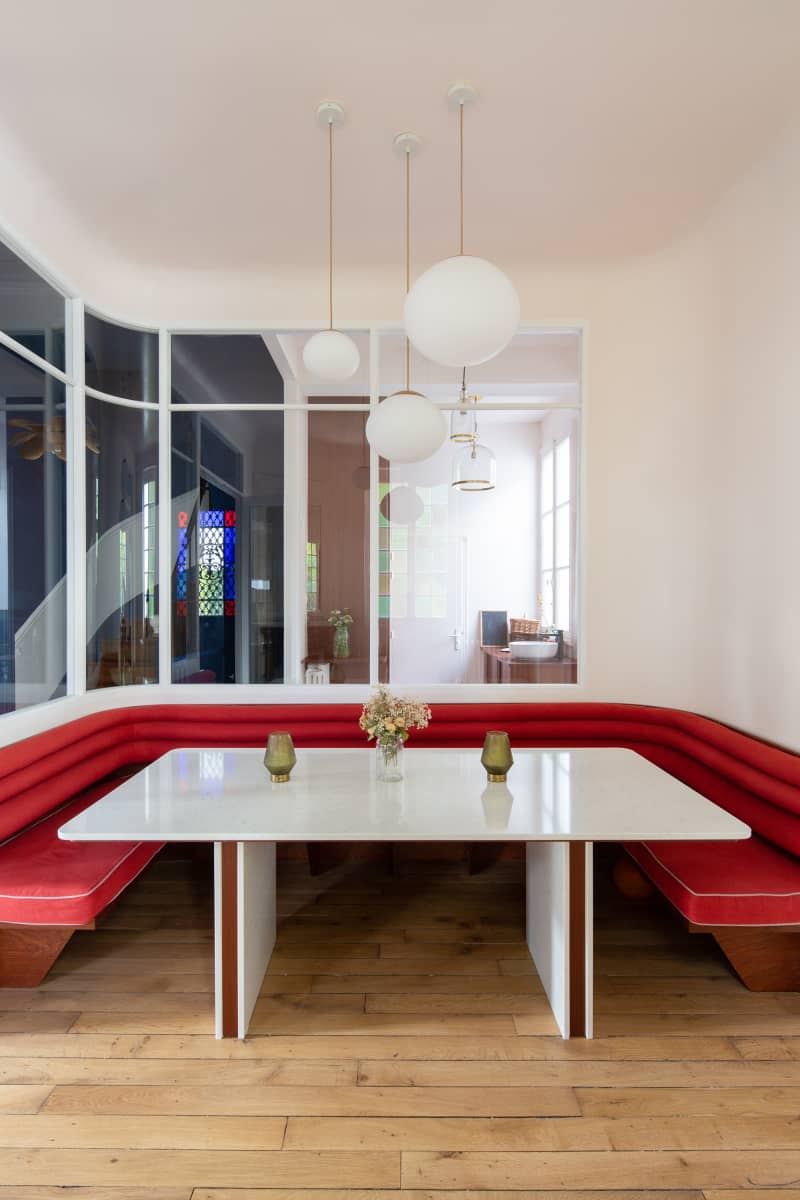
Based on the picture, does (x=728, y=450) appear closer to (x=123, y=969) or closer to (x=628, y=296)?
(x=628, y=296)

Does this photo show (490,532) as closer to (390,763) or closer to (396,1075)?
(390,763)

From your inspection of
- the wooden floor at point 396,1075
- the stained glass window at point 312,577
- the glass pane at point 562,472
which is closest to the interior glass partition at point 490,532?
the glass pane at point 562,472

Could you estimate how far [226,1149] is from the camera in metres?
1.73

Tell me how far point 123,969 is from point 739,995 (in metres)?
2.28

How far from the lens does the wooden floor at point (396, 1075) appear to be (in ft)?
5.44

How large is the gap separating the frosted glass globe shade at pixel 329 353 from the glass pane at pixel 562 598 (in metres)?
1.91

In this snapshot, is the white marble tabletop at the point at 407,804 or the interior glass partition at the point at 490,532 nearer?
the white marble tabletop at the point at 407,804

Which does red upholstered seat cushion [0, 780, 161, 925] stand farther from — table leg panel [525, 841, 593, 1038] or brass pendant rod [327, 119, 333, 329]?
brass pendant rod [327, 119, 333, 329]

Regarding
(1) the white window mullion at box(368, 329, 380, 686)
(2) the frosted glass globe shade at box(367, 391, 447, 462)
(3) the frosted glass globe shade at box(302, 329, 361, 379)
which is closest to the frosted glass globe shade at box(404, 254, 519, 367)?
(2) the frosted glass globe shade at box(367, 391, 447, 462)

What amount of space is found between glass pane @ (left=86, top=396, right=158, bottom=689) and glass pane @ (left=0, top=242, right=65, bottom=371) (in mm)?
383

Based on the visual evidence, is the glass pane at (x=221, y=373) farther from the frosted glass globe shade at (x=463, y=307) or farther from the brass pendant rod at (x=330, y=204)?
the frosted glass globe shade at (x=463, y=307)

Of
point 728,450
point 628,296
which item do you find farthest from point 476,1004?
point 628,296

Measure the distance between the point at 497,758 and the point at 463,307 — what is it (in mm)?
1510

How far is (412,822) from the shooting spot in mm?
1993
